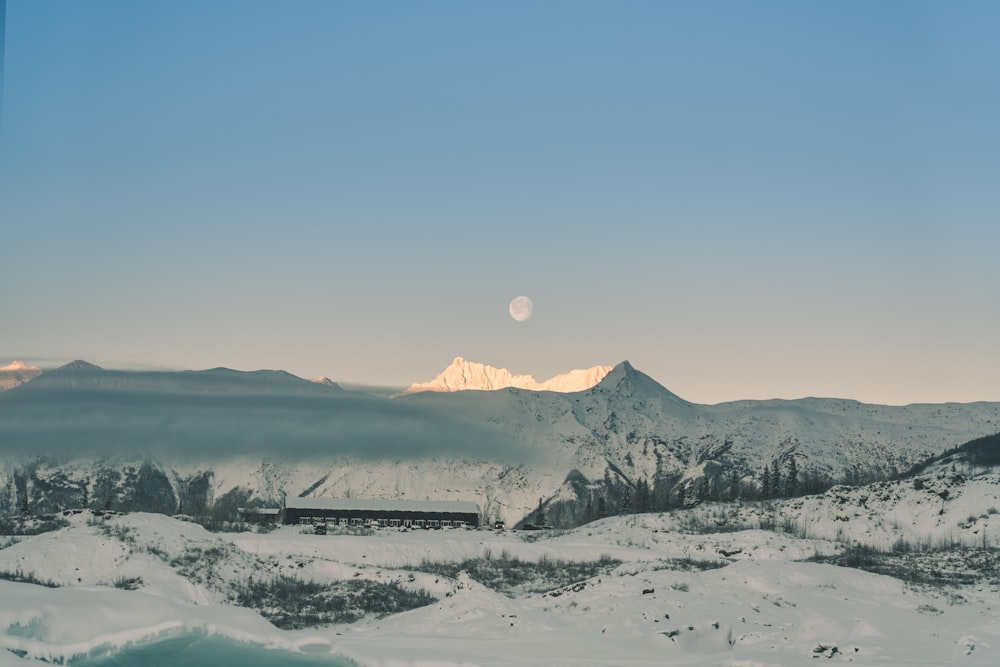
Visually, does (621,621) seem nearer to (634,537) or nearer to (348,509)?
(634,537)

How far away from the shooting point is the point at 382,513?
7731 inches

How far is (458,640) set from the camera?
47219 mm

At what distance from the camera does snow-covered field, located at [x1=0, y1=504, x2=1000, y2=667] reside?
36469 millimetres

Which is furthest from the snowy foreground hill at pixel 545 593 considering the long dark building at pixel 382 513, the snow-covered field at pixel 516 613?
the long dark building at pixel 382 513

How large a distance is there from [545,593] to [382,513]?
133783 mm

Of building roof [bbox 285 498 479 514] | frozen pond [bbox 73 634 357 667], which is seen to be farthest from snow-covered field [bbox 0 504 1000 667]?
building roof [bbox 285 498 479 514]

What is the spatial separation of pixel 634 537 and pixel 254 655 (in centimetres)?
8926

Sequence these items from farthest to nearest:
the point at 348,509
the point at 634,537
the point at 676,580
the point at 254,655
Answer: the point at 348,509, the point at 634,537, the point at 676,580, the point at 254,655

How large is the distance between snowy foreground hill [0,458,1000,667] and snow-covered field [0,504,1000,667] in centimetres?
11

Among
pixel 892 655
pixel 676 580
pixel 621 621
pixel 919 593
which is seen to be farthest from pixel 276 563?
pixel 892 655

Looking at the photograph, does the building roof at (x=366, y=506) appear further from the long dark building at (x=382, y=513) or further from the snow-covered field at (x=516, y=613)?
the snow-covered field at (x=516, y=613)

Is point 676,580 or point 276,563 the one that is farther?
point 276,563

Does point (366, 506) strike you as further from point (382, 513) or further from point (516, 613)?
point (516, 613)

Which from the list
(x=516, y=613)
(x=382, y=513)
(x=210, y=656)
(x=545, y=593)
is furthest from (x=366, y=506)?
(x=210, y=656)
